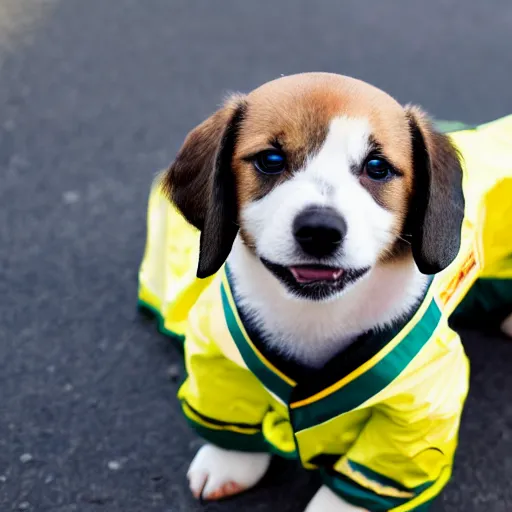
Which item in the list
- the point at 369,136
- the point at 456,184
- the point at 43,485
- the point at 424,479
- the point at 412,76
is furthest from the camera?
the point at 412,76

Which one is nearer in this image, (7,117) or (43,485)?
(43,485)

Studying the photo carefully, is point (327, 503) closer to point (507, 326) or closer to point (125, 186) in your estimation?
point (507, 326)

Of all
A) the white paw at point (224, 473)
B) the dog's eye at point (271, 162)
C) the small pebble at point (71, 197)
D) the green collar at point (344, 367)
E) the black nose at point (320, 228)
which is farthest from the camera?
the small pebble at point (71, 197)

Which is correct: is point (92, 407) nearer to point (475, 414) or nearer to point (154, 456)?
point (154, 456)

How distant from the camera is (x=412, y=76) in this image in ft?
12.6

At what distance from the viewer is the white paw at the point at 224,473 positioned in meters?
1.97

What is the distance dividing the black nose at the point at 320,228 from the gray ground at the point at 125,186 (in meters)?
0.87

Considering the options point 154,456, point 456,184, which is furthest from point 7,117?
point 456,184

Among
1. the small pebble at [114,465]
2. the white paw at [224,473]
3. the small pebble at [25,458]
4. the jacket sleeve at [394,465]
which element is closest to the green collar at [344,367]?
the jacket sleeve at [394,465]

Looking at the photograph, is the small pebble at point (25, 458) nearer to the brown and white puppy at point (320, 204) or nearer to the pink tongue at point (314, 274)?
the brown and white puppy at point (320, 204)

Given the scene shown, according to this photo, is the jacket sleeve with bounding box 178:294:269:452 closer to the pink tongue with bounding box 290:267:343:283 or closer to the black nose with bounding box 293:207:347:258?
the pink tongue with bounding box 290:267:343:283

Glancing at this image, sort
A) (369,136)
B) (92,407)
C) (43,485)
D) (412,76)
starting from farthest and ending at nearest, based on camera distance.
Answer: (412,76) < (92,407) < (43,485) < (369,136)

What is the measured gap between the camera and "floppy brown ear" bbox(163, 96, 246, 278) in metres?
1.56

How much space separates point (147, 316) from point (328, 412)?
0.99 meters
